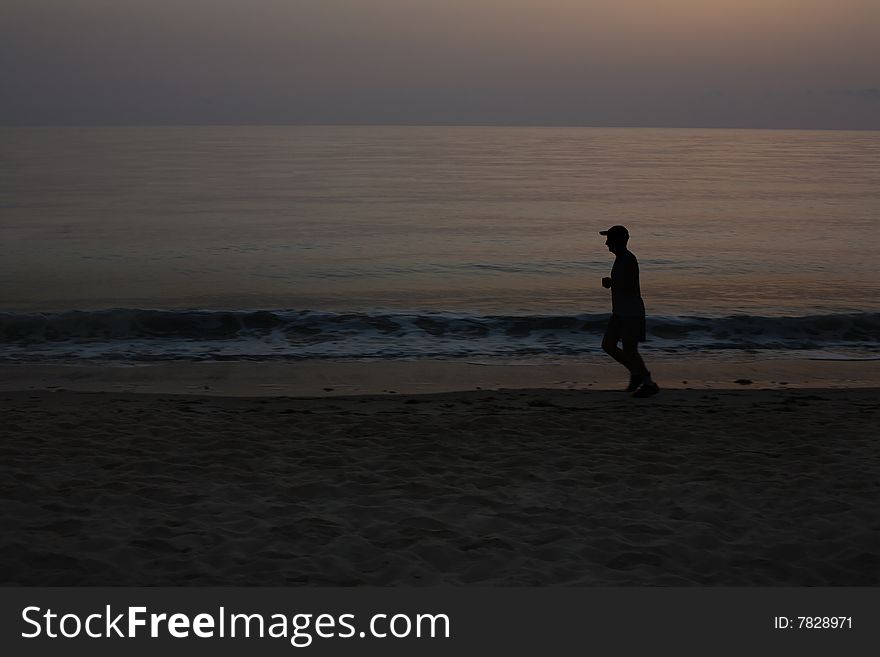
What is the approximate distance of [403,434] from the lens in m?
8.65

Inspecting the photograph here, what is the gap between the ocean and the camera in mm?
15875

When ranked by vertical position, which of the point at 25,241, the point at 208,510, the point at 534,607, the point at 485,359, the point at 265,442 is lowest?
the point at 534,607

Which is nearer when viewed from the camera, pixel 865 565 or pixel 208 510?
pixel 865 565

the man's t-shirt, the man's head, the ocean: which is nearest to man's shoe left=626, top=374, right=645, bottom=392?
the man's t-shirt

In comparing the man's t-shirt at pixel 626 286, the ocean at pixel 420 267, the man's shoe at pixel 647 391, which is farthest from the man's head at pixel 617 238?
the ocean at pixel 420 267

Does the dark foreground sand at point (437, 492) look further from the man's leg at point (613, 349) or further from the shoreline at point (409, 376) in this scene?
the shoreline at point (409, 376)

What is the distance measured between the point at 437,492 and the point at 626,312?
4.29 meters

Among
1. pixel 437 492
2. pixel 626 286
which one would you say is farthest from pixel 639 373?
pixel 437 492

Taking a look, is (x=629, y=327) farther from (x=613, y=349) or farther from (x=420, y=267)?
(x=420, y=267)

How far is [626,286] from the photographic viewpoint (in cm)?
1005

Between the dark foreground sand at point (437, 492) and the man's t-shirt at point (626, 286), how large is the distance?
1.12 meters

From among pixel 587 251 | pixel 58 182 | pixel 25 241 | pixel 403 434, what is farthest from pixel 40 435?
pixel 58 182

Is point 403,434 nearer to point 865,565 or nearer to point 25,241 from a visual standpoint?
point 865,565

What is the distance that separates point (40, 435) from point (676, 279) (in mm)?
18214
